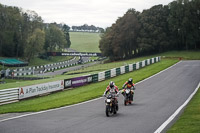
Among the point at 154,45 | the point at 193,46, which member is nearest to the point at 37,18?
the point at 154,45

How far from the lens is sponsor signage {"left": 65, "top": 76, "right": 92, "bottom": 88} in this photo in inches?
1277

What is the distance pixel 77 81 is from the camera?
34.2 metres

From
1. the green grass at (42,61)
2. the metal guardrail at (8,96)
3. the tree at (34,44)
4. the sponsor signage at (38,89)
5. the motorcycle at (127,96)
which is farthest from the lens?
the green grass at (42,61)

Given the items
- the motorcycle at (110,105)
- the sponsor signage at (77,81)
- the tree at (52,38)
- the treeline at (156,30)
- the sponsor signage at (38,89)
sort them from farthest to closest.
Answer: the tree at (52,38) < the treeline at (156,30) < the sponsor signage at (77,81) < the sponsor signage at (38,89) < the motorcycle at (110,105)

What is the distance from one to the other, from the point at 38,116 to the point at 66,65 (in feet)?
264

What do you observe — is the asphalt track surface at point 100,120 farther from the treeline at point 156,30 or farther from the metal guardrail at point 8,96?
the treeline at point 156,30

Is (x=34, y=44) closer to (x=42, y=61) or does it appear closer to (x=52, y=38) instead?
(x=42, y=61)

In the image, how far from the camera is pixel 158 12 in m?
93.4

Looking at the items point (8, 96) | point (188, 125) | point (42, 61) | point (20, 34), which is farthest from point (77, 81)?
point (20, 34)

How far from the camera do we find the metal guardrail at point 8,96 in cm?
2342

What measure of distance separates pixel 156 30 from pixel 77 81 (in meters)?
58.6

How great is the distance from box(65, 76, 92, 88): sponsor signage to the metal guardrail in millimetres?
8109

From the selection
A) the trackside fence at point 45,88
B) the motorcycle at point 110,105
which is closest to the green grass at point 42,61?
the trackside fence at point 45,88

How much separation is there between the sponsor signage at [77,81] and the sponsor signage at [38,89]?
1154 mm
